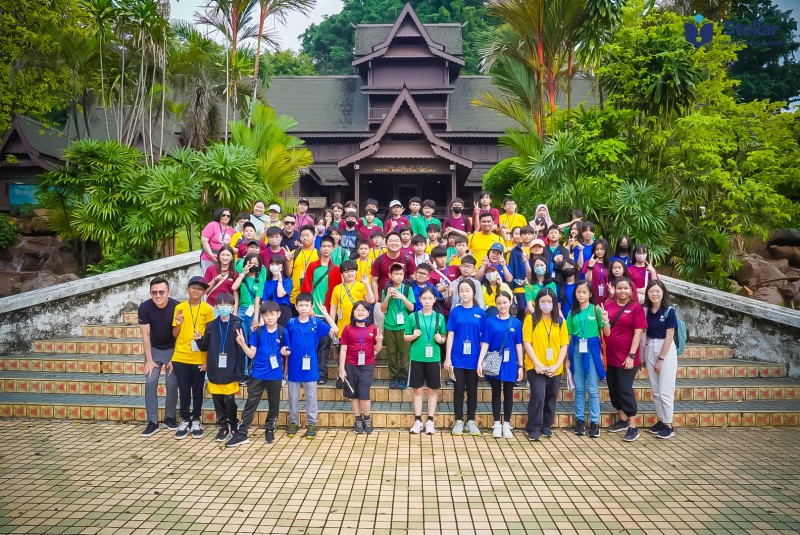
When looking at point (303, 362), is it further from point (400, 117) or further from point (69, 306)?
point (400, 117)

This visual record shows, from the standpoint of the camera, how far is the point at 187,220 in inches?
414

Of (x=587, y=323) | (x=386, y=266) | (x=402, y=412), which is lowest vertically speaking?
→ (x=402, y=412)

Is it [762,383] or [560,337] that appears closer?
[560,337]

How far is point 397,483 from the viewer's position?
14.9 ft

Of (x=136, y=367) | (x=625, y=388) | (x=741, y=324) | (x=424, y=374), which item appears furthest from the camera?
(x=741, y=324)

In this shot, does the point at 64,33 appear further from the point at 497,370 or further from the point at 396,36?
the point at 497,370

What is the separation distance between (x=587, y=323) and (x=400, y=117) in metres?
14.7

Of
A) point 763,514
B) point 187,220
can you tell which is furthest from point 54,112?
point 763,514

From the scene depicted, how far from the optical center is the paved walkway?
3895mm

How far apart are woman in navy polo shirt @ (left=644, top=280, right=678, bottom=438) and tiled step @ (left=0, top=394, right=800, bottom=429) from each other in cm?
36

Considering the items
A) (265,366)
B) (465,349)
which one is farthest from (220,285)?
(465,349)

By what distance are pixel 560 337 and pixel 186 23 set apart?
14.5m

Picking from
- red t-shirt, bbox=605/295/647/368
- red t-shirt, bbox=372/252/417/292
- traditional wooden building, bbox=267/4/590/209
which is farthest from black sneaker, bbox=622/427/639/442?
traditional wooden building, bbox=267/4/590/209

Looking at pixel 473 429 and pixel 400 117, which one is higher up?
pixel 400 117
